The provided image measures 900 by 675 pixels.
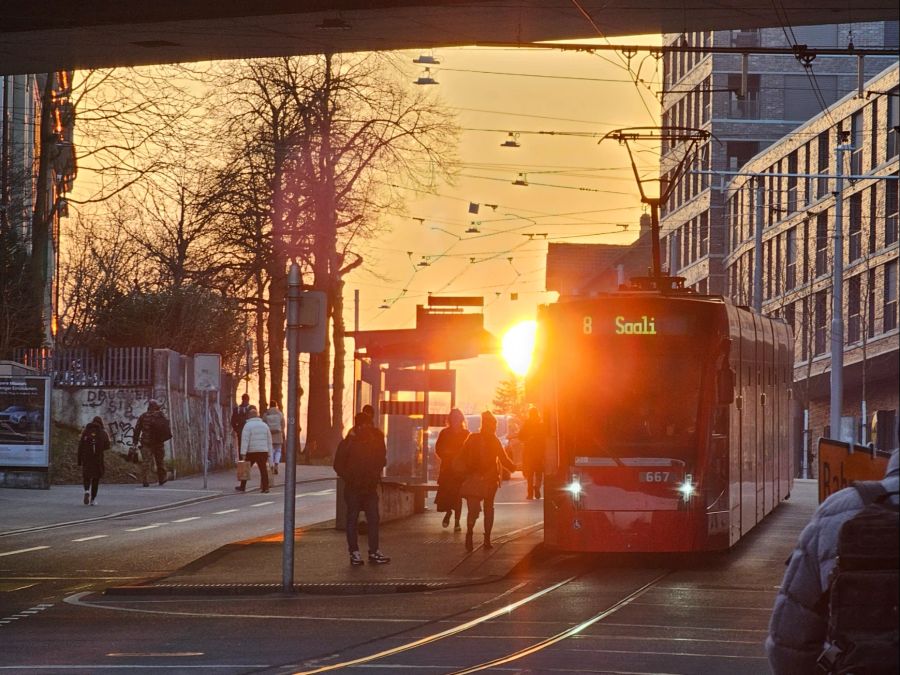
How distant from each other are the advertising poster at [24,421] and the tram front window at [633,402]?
16900 millimetres

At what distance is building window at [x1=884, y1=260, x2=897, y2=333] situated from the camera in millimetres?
56628

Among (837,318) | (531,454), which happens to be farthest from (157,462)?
(837,318)

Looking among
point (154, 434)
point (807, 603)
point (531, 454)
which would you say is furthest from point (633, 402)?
point (154, 434)

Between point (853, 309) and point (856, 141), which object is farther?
point (853, 309)

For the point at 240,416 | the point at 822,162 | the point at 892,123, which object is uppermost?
the point at 822,162

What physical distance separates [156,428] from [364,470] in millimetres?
18759

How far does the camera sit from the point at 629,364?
20.2 meters

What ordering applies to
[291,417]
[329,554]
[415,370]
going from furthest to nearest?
[415,370] → [329,554] → [291,417]

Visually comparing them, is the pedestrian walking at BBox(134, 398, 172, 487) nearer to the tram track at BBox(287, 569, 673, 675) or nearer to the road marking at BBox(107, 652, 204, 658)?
the tram track at BBox(287, 569, 673, 675)

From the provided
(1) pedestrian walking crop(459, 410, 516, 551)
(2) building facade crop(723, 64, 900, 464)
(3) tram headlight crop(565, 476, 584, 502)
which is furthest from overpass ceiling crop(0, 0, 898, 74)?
(2) building facade crop(723, 64, 900, 464)

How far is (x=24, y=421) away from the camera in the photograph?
116 ft

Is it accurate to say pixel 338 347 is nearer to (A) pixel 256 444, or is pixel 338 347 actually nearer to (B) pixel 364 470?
(A) pixel 256 444

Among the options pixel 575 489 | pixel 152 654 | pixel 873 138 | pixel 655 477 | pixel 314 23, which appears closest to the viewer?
pixel 152 654

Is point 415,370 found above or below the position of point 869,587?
above
